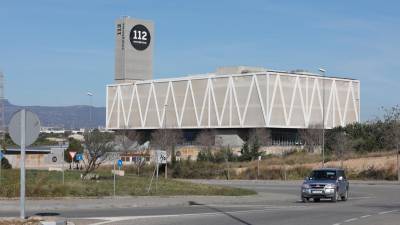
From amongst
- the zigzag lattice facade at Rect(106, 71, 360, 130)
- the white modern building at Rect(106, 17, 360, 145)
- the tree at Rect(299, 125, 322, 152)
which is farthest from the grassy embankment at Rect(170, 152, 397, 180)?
the zigzag lattice facade at Rect(106, 71, 360, 130)

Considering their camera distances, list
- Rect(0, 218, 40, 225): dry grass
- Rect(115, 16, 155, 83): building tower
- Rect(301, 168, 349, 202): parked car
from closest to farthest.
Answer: Rect(0, 218, 40, 225): dry grass, Rect(301, 168, 349, 202): parked car, Rect(115, 16, 155, 83): building tower

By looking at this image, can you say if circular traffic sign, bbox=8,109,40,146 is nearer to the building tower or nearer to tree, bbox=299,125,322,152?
tree, bbox=299,125,322,152

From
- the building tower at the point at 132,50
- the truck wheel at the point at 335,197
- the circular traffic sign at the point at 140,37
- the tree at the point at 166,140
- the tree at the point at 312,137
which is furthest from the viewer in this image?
the circular traffic sign at the point at 140,37

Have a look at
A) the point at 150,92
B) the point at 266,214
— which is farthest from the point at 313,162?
the point at 150,92

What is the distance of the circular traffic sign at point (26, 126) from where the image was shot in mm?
18359

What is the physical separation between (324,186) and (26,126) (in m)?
20.5

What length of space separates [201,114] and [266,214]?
369 ft

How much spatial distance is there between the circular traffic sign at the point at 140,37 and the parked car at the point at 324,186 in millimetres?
147873

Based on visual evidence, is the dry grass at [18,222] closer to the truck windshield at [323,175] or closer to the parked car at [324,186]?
the parked car at [324,186]

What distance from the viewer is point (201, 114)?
138250 mm

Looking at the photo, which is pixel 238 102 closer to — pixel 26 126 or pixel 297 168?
pixel 297 168

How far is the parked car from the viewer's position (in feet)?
117

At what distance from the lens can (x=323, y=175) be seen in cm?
3662

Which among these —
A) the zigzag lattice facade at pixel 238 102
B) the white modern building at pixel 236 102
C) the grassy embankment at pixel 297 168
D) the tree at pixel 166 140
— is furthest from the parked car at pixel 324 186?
the zigzag lattice facade at pixel 238 102
